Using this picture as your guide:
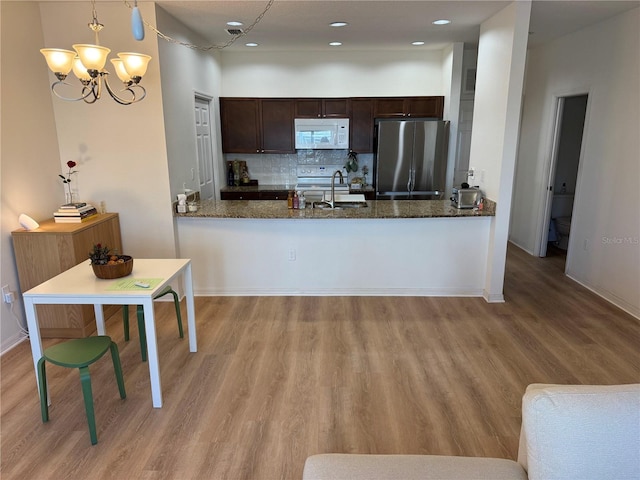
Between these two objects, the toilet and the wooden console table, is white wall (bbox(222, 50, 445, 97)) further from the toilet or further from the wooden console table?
the wooden console table

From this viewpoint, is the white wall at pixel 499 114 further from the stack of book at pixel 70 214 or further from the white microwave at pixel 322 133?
the stack of book at pixel 70 214

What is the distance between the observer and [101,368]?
114 inches

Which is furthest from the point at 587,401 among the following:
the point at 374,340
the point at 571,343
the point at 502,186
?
the point at 502,186

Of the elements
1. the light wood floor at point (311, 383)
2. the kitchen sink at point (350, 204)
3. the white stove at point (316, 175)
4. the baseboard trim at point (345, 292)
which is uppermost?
the white stove at point (316, 175)

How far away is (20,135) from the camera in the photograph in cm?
319

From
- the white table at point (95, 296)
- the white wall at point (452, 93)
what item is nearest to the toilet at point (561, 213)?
the white wall at point (452, 93)

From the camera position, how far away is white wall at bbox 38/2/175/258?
11.1 feet

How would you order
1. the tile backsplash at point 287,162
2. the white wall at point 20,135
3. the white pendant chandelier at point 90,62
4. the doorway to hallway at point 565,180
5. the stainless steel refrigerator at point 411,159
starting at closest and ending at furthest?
the white pendant chandelier at point 90,62 → the white wall at point 20,135 → the doorway to hallway at point 565,180 → the stainless steel refrigerator at point 411,159 → the tile backsplash at point 287,162

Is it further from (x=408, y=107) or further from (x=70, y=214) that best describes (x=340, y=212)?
(x=408, y=107)

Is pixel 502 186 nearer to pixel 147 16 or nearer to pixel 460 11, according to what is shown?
pixel 460 11

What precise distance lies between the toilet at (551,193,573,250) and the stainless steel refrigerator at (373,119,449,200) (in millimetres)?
1519

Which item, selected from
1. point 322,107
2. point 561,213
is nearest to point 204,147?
point 322,107

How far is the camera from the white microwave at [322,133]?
19.2 ft

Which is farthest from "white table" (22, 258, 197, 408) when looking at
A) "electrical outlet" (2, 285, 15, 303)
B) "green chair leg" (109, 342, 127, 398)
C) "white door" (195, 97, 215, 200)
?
"white door" (195, 97, 215, 200)
